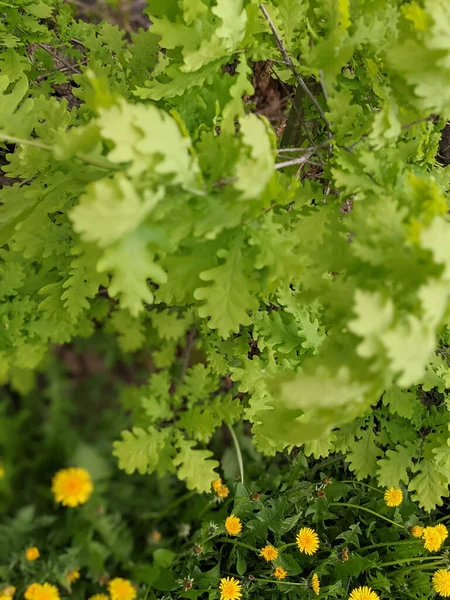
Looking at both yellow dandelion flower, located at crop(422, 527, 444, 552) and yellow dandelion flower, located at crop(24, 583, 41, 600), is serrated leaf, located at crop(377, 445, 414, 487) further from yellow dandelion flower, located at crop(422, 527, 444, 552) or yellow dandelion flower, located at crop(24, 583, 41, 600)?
yellow dandelion flower, located at crop(24, 583, 41, 600)

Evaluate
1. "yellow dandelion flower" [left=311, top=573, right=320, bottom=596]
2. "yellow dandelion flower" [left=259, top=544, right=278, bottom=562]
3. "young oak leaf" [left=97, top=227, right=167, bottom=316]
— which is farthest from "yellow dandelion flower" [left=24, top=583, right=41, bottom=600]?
"young oak leaf" [left=97, top=227, right=167, bottom=316]

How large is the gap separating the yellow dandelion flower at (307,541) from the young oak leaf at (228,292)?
716mm

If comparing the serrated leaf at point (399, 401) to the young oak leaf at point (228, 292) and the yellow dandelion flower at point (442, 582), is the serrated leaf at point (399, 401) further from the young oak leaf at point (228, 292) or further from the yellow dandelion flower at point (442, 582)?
the young oak leaf at point (228, 292)

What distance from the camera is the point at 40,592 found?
1.38 meters

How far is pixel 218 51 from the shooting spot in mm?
823

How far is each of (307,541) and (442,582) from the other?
12.3 inches

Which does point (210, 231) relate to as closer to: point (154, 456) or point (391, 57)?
point (391, 57)

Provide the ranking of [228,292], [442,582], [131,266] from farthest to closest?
1. [442,582]
2. [228,292]
3. [131,266]

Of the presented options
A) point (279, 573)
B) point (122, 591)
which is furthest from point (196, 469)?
point (122, 591)

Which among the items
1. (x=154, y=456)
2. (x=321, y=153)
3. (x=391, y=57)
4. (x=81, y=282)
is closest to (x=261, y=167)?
(x=391, y=57)

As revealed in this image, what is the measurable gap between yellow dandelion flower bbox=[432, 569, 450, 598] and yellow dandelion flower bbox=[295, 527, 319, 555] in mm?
276

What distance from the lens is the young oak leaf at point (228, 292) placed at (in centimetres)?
77

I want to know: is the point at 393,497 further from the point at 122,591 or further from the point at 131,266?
the point at 131,266

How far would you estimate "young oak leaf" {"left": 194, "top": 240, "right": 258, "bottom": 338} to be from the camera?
0.77 m
